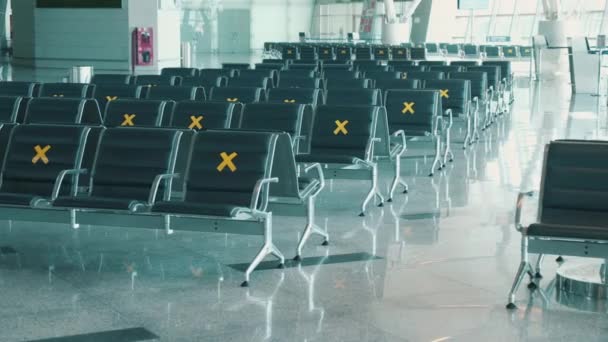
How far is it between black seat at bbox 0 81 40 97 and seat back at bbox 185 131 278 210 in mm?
4960

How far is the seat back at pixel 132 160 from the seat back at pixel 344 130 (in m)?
2.28

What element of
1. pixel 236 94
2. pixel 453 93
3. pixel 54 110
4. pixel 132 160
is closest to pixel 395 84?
pixel 453 93

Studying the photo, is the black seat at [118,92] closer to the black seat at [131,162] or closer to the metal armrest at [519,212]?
the black seat at [131,162]

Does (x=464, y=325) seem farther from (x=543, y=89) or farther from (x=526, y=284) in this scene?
(x=543, y=89)

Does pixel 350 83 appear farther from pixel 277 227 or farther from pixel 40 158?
pixel 40 158

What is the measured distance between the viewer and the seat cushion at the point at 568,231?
17.0 feet

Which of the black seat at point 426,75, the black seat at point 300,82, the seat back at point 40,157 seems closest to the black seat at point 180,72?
the black seat at point 300,82

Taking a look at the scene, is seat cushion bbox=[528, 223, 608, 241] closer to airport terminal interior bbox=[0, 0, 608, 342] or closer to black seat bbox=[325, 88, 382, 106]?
airport terminal interior bbox=[0, 0, 608, 342]

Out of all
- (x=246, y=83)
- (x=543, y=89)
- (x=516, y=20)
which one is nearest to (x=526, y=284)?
(x=246, y=83)

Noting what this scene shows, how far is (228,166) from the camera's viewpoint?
20.5 ft

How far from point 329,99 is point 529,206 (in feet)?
9.52

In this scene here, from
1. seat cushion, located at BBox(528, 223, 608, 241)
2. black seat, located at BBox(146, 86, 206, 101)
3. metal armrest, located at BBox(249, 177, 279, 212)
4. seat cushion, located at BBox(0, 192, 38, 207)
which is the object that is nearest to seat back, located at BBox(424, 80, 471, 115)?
black seat, located at BBox(146, 86, 206, 101)

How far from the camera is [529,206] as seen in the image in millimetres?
8398

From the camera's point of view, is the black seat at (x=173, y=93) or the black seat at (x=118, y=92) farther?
the black seat at (x=118, y=92)
